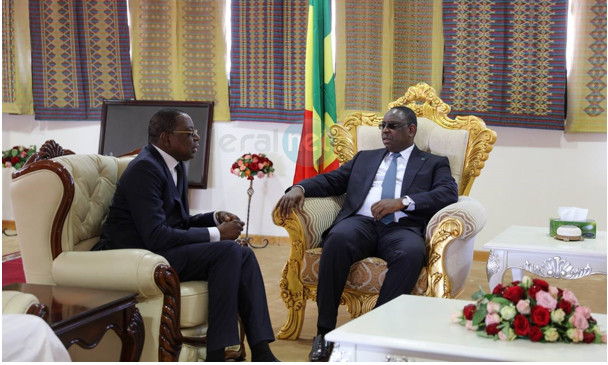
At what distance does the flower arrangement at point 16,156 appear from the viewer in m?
6.35

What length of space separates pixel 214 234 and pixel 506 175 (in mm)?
3215

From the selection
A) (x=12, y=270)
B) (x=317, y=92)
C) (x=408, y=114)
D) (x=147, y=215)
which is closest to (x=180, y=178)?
(x=147, y=215)

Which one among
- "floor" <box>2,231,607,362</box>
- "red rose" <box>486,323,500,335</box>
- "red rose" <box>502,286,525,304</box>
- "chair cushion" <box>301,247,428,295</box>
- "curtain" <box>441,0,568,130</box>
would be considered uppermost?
"curtain" <box>441,0,568,130</box>

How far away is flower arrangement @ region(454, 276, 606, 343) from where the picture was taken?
77.4 inches

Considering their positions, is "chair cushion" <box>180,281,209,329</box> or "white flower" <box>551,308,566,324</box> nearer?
"white flower" <box>551,308,566,324</box>

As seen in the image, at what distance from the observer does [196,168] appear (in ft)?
20.4

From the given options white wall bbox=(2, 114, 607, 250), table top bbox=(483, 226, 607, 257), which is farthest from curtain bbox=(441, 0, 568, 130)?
table top bbox=(483, 226, 607, 257)

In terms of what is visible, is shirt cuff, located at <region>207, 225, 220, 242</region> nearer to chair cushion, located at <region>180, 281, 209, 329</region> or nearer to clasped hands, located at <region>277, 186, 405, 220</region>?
chair cushion, located at <region>180, 281, 209, 329</region>

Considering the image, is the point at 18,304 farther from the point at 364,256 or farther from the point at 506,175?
the point at 506,175

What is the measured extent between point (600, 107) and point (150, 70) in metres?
3.72

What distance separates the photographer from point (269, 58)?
239 inches

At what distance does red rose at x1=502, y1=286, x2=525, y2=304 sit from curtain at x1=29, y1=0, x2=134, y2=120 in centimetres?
500

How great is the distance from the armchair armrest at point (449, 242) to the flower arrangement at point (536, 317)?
1137 mm

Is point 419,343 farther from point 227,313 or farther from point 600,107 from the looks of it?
point 600,107
